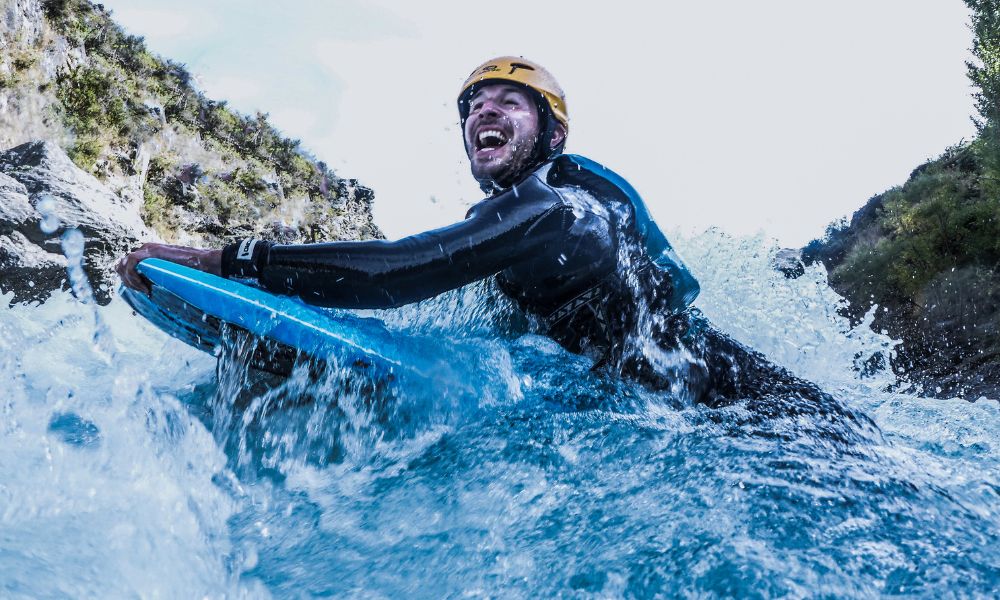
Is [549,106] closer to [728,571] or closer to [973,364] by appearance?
[728,571]

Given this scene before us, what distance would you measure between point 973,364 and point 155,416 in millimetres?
14003

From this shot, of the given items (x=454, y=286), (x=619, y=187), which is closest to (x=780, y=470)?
(x=454, y=286)

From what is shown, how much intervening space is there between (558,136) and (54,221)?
6041mm

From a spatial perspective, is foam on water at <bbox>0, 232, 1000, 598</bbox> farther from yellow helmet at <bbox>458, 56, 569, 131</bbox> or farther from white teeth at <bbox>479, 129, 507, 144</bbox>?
yellow helmet at <bbox>458, 56, 569, 131</bbox>

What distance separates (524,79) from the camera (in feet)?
9.32

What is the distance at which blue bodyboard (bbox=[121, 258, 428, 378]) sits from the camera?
1929 mm

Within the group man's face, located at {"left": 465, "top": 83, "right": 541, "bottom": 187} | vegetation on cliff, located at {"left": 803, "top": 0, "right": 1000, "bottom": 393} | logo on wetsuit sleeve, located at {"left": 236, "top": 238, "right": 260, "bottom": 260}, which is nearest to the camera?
logo on wetsuit sleeve, located at {"left": 236, "top": 238, "right": 260, "bottom": 260}

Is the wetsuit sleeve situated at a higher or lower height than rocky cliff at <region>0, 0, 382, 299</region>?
lower

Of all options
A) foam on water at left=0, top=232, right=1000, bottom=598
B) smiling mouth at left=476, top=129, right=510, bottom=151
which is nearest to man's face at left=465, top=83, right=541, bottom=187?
smiling mouth at left=476, top=129, right=510, bottom=151

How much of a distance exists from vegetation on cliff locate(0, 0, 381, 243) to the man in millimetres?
12954

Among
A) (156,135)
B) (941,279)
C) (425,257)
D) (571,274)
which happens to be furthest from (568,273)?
(941,279)

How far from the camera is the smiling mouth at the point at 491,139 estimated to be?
9.06 ft

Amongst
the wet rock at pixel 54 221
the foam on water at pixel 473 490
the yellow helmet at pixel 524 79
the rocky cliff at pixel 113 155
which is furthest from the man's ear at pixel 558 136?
the rocky cliff at pixel 113 155

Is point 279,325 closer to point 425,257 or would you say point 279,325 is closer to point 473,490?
point 425,257
